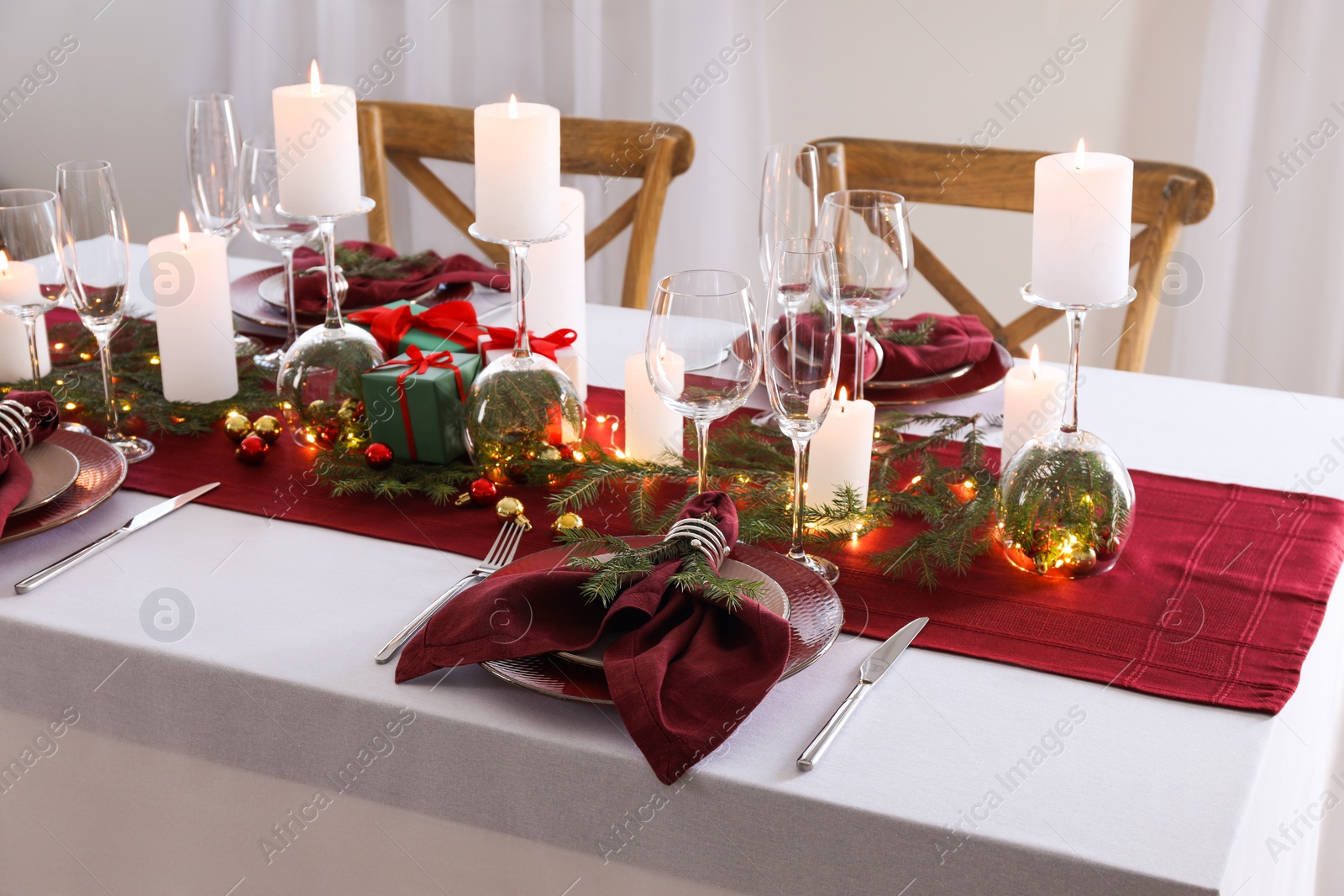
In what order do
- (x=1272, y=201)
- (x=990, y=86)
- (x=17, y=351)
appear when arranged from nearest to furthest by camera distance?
(x=17, y=351), (x=1272, y=201), (x=990, y=86)

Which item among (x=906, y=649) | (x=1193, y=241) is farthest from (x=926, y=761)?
(x=1193, y=241)

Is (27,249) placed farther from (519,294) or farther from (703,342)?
(703,342)

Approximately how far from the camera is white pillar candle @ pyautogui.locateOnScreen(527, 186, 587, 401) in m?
1.34

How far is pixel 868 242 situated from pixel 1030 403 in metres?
0.22

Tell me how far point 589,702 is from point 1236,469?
A: 0.75 m

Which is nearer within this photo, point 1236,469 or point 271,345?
point 1236,469

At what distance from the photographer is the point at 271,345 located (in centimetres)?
155

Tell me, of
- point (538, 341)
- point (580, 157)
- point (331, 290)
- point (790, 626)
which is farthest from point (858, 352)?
point (580, 157)

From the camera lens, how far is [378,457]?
1178 millimetres

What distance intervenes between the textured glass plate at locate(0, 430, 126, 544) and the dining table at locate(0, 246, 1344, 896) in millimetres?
24

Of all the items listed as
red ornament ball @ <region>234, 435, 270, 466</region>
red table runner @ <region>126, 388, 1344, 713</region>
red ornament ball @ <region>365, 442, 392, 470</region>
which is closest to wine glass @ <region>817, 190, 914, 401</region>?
red table runner @ <region>126, 388, 1344, 713</region>

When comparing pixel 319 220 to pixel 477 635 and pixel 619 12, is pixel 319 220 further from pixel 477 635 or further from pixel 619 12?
pixel 619 12

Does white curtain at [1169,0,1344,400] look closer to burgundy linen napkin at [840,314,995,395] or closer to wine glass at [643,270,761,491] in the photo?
burgundy linen napkin at [840,314,995,395]

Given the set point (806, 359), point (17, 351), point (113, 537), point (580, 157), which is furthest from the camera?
point (580, 157)
